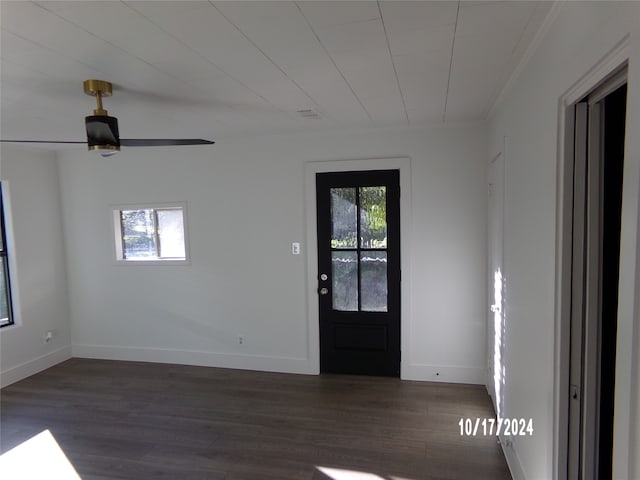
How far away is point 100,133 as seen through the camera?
2023 millimetres

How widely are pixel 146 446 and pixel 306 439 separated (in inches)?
46.6

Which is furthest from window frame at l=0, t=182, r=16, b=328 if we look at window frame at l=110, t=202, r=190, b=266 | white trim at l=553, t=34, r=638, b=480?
white trim at l=553, t=34, r=638, b=480

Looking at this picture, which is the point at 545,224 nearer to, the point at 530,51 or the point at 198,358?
the point at 530,51

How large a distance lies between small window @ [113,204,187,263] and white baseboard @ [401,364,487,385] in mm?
2771

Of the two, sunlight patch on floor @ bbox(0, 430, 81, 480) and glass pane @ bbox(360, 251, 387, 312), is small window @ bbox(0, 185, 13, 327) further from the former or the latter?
glass pane @ bbox(360, 251, 387, 312)

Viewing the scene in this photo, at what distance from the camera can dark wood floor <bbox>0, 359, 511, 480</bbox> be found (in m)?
2.50

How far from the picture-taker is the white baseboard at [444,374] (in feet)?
11.9

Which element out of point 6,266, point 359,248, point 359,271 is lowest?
point 359,271

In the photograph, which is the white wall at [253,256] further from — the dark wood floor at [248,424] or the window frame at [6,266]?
the window frame at [6,266]

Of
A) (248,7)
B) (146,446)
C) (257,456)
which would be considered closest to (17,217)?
(146,446)

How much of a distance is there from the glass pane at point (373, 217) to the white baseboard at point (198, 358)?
1458 millimetres

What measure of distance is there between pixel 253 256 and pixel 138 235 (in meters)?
1.57

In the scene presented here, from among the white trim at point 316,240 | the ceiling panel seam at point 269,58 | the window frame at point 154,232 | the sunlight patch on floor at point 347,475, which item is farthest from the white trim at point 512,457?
the window frame at point 154,232

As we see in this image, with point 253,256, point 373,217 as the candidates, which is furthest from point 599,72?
point 253,256
